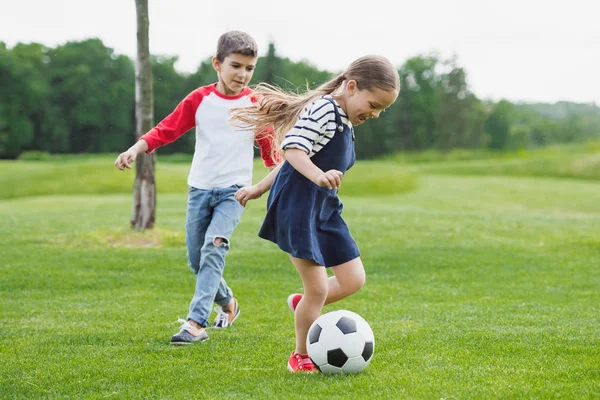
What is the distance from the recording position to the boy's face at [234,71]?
198 inches

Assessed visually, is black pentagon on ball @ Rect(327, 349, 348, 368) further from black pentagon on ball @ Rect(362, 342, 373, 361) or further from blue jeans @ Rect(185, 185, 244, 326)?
blue jeans @ Rect(185, 185, 244, 326)

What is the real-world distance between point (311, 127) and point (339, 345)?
1212 millimetres

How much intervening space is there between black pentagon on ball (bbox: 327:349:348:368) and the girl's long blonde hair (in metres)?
1.34

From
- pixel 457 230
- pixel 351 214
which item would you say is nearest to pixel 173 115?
pixel 457 230

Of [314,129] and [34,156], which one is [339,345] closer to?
[314,129]

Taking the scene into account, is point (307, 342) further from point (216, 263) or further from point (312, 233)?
point (216, 263)

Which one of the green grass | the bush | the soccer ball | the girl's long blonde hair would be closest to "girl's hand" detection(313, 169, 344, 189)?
the girl's long blonde hair

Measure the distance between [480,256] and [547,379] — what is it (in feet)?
19.6

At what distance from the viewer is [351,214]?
1536 centimetres

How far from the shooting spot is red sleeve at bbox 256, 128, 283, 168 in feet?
16.5

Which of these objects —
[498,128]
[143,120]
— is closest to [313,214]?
[143,120]

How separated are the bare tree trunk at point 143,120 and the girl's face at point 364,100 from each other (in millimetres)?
6709

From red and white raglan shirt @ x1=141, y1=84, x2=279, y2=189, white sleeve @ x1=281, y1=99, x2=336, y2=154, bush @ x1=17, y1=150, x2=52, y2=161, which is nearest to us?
white sleeve @ x1=281, y1=99, x2=336, y2=154

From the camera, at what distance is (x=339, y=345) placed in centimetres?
391
